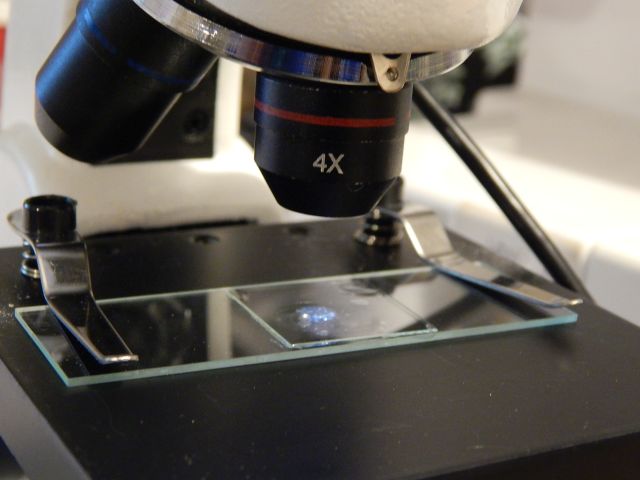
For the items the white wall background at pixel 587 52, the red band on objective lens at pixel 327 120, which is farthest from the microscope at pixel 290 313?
the white wall background at pixel 587 52

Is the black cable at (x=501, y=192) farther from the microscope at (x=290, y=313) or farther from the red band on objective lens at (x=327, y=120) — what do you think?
the red band on objective lens at (x=327, y=120)

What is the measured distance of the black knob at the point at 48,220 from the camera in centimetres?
62

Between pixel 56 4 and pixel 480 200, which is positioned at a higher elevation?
pixel 56 4

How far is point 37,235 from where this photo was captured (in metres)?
0.63

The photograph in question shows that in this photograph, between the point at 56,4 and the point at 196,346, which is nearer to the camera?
the point at 196,346

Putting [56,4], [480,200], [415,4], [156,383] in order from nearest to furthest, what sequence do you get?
1. [415,4]
2. [156,383]
3. [56,4]
4. [480,200]

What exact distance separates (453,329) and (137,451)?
0.73ft

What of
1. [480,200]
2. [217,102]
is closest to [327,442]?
[217,102]

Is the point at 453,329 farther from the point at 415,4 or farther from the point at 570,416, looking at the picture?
the point at 415,4

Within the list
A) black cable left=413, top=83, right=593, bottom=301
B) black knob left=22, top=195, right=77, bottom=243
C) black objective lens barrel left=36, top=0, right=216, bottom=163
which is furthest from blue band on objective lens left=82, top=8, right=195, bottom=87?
black cable left=413, top=83, right=593, bottom=301

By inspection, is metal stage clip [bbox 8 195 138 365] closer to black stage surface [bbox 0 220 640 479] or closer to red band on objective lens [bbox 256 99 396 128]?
black stage surface [bbox 0 220 640 479]

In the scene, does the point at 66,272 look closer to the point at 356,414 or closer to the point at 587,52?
the point at 356,414

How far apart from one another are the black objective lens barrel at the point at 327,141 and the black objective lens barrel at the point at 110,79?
0.25 feet

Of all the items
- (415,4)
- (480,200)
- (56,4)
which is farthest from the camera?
(480,200)
